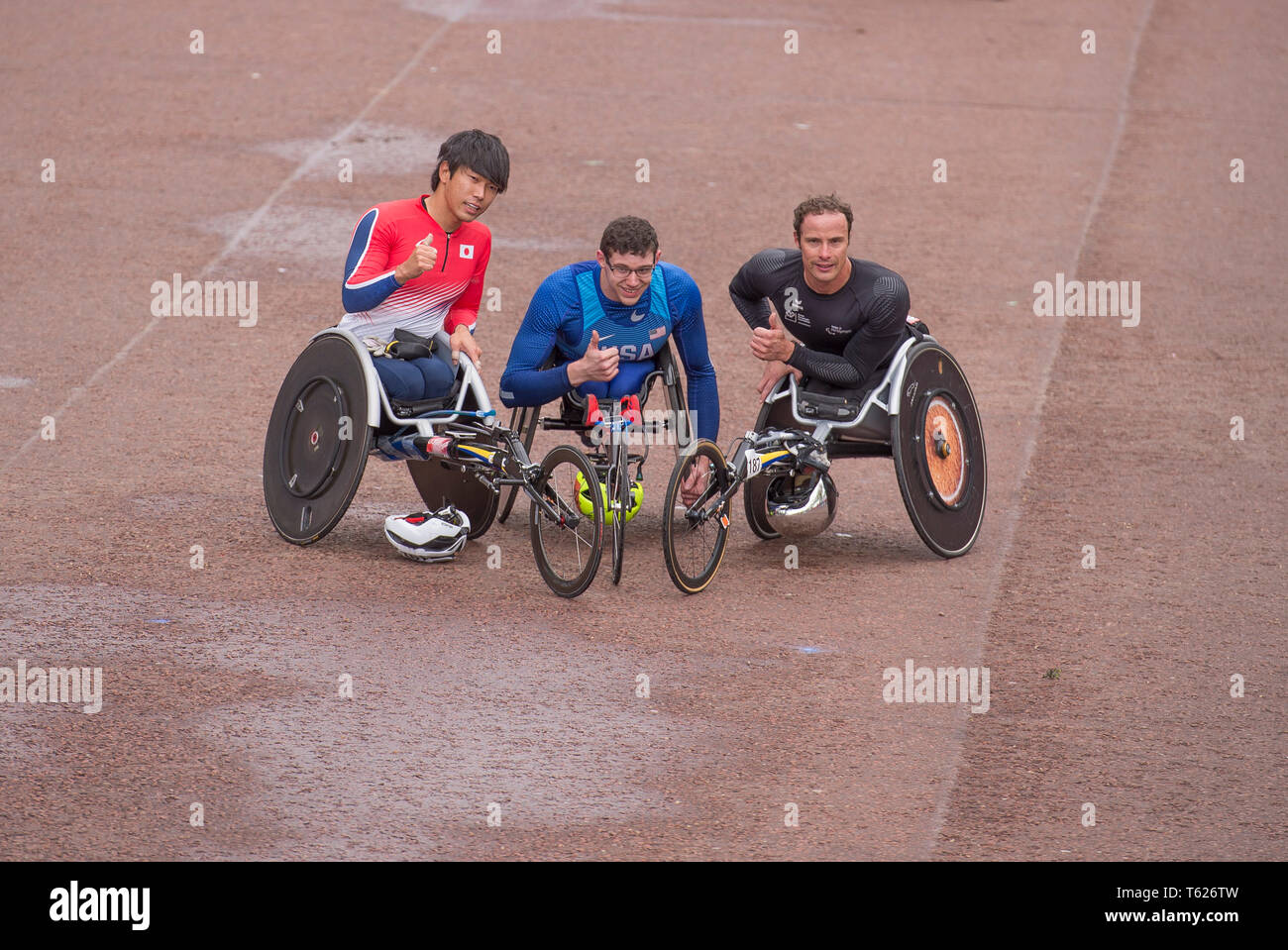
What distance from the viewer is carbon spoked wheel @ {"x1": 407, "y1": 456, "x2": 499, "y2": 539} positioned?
864cm

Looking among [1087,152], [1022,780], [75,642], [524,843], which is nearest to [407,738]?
[524,843]

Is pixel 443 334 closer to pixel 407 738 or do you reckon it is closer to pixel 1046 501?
pixel 407 738

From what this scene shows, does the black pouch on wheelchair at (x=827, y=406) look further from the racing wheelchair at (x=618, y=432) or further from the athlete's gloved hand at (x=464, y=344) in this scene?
the athlete's gloved hand at (x=464, y=344)

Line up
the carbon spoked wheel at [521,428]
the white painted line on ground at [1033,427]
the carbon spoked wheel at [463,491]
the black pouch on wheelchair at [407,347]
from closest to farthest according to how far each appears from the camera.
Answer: the white painted line on ground at [1033,427] < the black pouch on wheelchair at [407,347] < the carbon spoked wheel at [521,428] < the carbon spoked wheel at [463,491]

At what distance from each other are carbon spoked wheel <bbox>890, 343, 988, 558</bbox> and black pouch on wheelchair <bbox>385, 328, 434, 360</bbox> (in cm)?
231

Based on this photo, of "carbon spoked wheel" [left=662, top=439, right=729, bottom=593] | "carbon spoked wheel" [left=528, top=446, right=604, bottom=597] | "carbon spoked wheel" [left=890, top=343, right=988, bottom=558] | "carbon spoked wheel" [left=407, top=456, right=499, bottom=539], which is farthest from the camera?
"carbon spoked wheel" [left=407, top=456, right=499, bottom=539]

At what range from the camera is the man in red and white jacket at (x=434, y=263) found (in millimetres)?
7988

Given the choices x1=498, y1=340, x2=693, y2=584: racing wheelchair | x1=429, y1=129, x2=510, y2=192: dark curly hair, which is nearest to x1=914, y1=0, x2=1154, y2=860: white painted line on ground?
Answer: x1=498, y1=340, x2=693, y2=584: racing wheelchair

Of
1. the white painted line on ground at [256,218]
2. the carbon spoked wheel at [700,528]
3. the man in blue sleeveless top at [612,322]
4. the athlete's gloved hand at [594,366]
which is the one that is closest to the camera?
the athlete's gloved hand at [594,366]

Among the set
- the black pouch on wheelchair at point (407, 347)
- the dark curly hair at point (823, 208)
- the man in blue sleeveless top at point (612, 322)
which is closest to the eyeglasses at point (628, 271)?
the man in blue sleeveless top at point (612, 322)

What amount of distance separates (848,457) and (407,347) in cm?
225

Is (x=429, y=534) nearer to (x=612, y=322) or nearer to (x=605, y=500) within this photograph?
(x=605, y=500)

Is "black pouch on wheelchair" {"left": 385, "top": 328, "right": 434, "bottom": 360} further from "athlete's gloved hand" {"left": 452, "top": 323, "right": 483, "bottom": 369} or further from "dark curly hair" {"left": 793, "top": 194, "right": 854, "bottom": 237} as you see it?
"dark curly hair" {"left": 793, "top": 194, "right": 854, "bottom": 237}

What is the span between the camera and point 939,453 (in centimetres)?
853
